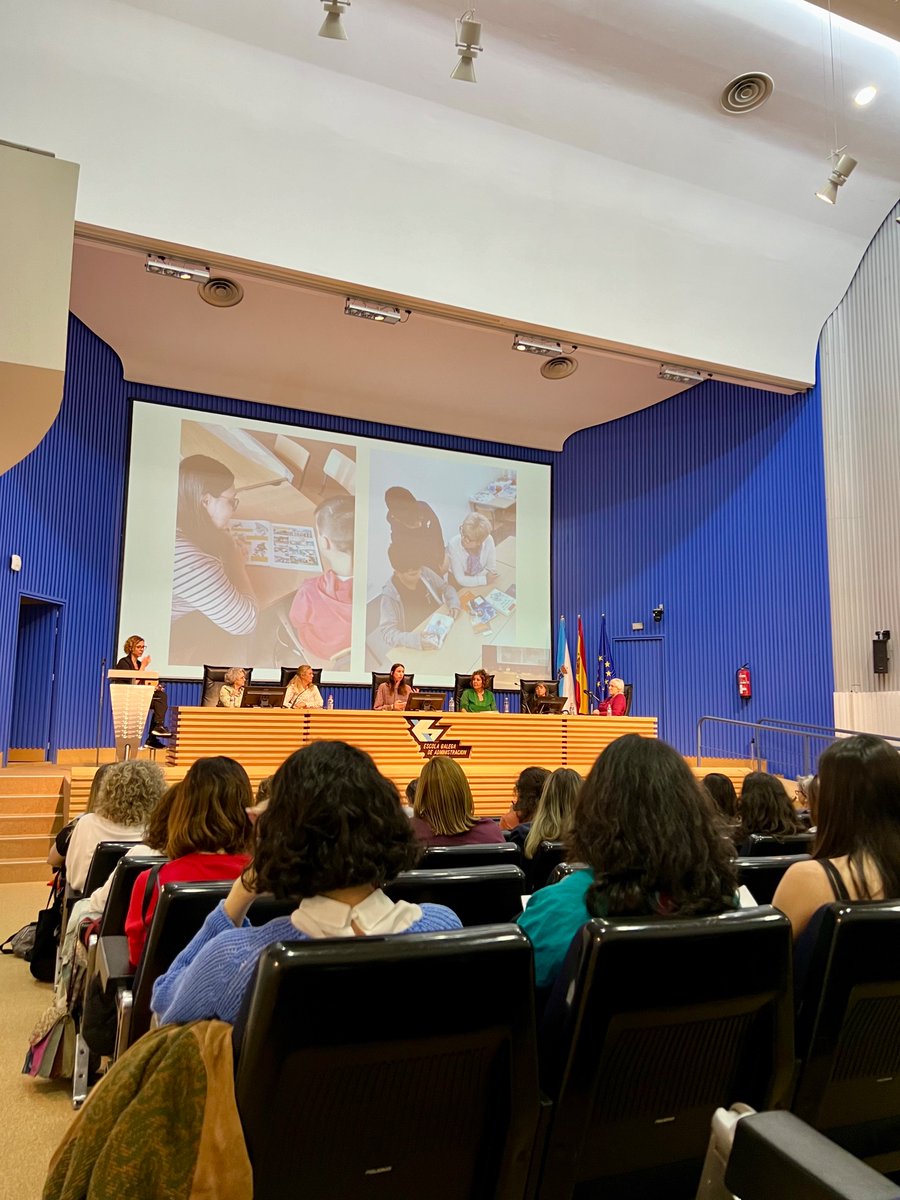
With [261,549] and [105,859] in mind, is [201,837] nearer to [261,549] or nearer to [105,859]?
[105,859]

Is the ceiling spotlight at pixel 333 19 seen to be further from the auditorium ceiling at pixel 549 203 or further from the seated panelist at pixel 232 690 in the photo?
the seated panelist at pixel 232 690

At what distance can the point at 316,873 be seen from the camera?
4.50 ft

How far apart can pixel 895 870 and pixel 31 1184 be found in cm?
214

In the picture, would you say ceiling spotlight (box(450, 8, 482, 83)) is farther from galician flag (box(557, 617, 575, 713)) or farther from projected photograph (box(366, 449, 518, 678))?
galician flag (box(557, 617, 575, 713))

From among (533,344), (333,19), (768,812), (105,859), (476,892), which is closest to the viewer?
(476,892)

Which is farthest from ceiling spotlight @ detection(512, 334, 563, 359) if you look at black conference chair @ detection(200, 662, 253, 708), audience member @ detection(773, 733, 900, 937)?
audience member @ detection(773, 733, 900, 937)

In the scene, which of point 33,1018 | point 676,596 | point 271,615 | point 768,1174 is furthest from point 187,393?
point 768,1174

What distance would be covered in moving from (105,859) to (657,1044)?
2033mm

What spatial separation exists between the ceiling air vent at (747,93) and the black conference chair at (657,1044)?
8678mm

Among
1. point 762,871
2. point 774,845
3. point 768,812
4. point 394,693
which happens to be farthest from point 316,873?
point 394,693

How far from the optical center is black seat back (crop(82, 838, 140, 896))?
2.79 m

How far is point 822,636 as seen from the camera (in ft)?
32.4

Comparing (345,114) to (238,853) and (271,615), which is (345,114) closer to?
(271,615)

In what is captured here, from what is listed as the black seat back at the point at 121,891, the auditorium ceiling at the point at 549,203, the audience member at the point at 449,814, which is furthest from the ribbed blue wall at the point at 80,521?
the black seat back at the point at 121,891
